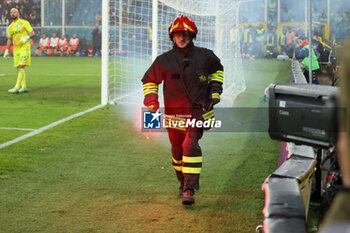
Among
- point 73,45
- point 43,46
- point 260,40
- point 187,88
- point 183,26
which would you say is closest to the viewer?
point 183,26

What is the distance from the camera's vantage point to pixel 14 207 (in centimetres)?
539

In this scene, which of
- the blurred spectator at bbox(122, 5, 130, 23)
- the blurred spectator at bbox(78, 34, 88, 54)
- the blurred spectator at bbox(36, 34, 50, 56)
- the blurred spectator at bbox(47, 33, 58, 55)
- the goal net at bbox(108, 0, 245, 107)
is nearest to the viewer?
the goal net at bbox(108, 0, 245, 107)

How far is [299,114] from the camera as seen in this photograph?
10.0ft

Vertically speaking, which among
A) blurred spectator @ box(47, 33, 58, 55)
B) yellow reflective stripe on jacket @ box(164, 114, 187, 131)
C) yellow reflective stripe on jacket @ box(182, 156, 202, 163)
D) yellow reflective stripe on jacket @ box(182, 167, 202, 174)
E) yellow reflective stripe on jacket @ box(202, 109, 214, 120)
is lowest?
yellow reflective stripe on jacket @ box(182, 167, 202, 174)

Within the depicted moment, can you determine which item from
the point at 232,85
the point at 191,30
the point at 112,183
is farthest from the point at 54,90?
the point at 191,30

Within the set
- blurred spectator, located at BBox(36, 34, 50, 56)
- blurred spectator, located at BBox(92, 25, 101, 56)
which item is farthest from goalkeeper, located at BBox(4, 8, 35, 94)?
blurred spectator, located at BBox(36, 34, 50, 56)

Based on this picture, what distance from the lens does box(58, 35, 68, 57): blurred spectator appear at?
1374 inches

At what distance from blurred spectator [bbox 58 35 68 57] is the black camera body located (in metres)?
32.4

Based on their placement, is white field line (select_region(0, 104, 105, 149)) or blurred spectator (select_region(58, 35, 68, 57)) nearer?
white field line (select_region(0, 104, 105, 149))

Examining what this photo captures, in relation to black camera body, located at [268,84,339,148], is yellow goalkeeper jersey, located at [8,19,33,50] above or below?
above

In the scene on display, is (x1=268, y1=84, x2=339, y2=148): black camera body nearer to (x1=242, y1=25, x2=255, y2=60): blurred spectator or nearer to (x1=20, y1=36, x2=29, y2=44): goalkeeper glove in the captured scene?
(x1=20, y1=36, x2=29, y2=44): goalkeeper glove

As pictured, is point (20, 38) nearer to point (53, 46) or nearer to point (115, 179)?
point (115, 179)

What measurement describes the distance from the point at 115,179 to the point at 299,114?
12.2 feet

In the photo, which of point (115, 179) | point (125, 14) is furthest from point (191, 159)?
point (125, 14)
